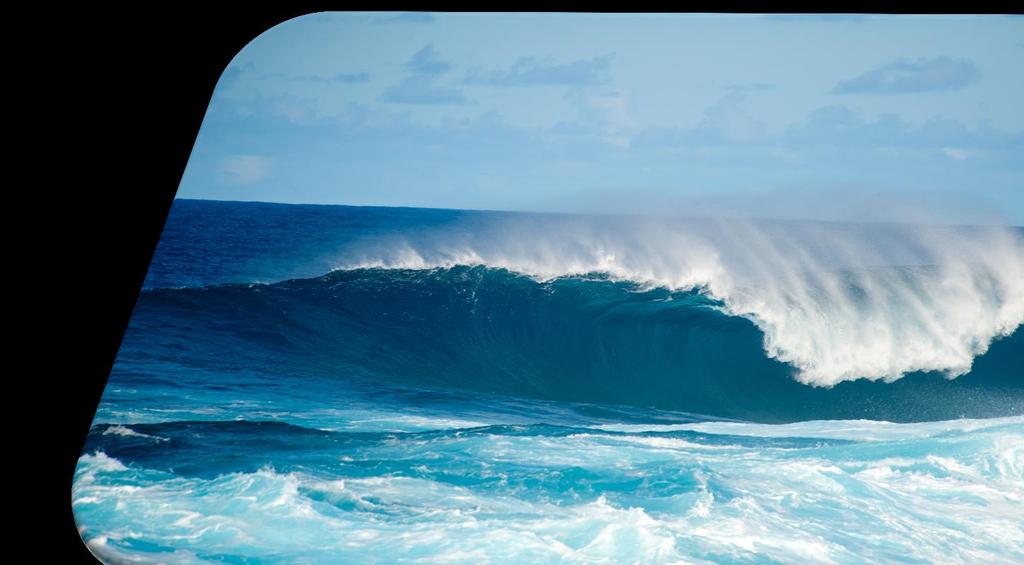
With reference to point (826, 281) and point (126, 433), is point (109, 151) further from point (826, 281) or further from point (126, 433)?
point (826, 281)

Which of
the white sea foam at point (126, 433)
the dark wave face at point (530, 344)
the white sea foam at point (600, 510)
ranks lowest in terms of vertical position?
the white sea foam at point (600, 510)

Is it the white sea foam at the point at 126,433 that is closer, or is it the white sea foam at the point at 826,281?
the white sea foam at the point at 126,433

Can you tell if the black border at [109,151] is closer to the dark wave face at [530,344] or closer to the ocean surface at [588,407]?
the ocean surface at [588,407]

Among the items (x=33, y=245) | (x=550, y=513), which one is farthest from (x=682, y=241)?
(x=33, y=245)

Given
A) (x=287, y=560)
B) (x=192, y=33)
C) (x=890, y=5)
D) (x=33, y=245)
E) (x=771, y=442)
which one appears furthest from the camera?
(x=192, y=33)

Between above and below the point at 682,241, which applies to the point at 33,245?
below

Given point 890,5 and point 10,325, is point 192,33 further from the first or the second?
point 890,5

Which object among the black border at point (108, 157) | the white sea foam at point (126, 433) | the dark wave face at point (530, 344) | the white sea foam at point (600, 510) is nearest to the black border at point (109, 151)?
the black border at point (108, 157)
